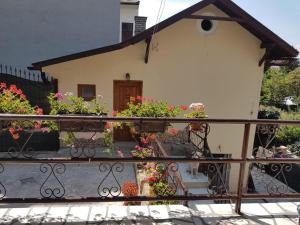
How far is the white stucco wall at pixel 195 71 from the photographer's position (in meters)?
9.04

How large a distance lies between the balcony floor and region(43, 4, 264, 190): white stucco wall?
6.59 m

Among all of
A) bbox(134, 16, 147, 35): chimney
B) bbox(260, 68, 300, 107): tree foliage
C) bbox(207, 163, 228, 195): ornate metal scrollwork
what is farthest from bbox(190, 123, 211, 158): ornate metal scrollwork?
bbox(260, 68, 300, 107): tree foliage

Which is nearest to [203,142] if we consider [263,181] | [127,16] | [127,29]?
[263,181]

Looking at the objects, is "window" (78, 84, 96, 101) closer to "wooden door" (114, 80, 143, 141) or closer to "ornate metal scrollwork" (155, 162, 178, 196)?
"wooden door" (114, 80, 143, 141)

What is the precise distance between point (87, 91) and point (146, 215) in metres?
6.97

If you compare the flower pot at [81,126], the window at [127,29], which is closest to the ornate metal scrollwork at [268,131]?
the flower pot at [81,126]

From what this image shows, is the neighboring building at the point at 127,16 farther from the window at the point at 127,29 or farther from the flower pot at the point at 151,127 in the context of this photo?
the flower pot at the point at 151,127

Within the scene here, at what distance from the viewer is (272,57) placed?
981 centimetres

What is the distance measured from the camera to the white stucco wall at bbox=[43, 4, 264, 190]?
9.04 metres

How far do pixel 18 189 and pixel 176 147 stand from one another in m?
4.48

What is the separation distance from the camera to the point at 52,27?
12.4 m

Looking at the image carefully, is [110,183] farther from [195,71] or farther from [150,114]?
[195,71]

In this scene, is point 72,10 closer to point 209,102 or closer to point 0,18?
point 0,18

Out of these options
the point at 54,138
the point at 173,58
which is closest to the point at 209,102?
the point at 173,58
